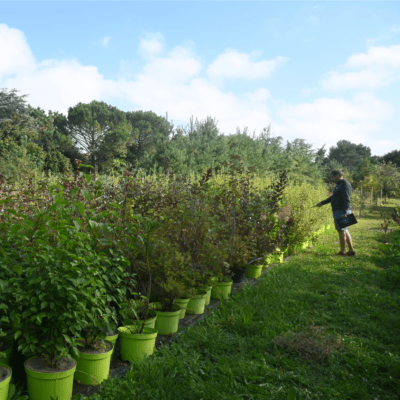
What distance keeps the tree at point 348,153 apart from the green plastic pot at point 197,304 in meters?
56.8

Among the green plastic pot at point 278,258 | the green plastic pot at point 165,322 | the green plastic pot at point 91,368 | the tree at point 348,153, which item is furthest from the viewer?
the tree at point 348,153

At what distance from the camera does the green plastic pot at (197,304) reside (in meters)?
3.53

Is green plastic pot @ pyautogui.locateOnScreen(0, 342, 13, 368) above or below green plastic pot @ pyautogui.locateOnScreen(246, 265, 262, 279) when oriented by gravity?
above

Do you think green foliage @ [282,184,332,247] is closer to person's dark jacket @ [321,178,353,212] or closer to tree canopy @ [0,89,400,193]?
person's dark jacket @ [321,178,353,212]

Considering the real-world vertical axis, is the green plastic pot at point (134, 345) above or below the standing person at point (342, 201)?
below

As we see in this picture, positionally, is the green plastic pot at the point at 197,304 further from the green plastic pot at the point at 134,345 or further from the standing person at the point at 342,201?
the standing person at the point at 342,201

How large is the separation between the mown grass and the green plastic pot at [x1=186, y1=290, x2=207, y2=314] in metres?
0.14

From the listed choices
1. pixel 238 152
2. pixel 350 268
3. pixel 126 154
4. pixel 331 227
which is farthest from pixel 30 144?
pixel 350 268

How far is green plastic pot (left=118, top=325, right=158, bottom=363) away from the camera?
2.51m

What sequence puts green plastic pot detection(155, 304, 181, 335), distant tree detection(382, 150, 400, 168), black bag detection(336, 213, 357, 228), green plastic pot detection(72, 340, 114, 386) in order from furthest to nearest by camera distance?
distant tree detection(382, 150, 400, 168), black bag detection(336, 213, 357, 228), green plastic pot detection(155, 304, 181, 335), green plastic pot detection(72, 340, 114, 386)

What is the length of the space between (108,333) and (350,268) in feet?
15.6

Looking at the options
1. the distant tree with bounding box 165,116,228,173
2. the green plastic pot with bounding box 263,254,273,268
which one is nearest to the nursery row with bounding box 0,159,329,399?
the green plastic pot with bounding box 263,254,273,268

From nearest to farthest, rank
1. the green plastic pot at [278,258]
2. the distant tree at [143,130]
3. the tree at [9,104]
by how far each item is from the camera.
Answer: the green plastic pot at [278,258] < the tree at [9,104] < the distant tree at [143,130]

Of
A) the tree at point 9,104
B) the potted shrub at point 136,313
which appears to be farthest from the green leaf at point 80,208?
the tree at point 9,104
